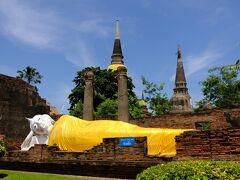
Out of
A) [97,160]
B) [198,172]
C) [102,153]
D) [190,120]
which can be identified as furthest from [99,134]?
[190,120]

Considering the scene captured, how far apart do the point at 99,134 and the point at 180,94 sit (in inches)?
1280


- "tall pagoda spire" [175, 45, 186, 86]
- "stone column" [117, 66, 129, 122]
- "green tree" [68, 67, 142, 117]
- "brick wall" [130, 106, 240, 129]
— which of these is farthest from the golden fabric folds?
"tall pagoda spire" [175, 45, 186, 86]

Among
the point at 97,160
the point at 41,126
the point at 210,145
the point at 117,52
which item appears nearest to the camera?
the point at 210,145

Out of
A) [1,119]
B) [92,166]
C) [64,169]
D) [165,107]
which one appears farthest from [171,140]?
[165,107]

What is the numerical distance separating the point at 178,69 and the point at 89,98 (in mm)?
29616

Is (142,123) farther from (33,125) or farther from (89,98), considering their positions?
(33,125)

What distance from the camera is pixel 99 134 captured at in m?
9.90

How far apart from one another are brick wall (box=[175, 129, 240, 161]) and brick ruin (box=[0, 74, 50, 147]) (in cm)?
1645

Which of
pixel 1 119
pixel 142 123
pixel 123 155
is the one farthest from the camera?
pixel 1 119

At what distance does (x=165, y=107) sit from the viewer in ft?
109

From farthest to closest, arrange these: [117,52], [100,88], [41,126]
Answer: [117,52] < [100,88] < [41,126]

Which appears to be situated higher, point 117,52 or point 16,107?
point 117,52

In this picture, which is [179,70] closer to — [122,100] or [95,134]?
[122,100]

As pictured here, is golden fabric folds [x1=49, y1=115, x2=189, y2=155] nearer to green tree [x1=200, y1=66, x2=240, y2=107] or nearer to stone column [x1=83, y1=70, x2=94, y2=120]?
stone column [x1=83, y1=70, x2=94, y2=120]
